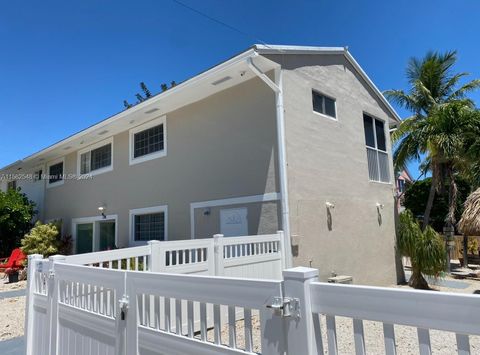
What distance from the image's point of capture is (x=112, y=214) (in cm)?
1323

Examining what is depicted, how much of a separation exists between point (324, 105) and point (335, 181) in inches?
89.8

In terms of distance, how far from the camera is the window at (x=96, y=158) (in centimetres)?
1402

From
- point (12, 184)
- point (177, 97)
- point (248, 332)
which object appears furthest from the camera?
point (12, 184)

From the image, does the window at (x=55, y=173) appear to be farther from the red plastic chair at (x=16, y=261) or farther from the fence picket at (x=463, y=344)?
the fence picket at (x=463, y=344)

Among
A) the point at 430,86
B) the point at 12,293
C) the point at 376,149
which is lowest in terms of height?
the point at 12,293

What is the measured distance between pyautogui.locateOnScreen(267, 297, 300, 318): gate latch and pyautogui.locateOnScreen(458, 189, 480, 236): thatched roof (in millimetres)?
13397

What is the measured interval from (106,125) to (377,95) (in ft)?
32.3

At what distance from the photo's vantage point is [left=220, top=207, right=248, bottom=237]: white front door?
346 inches

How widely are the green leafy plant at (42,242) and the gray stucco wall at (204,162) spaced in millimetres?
3161

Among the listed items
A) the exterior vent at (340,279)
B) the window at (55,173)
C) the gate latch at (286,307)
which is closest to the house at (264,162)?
the exterior vent at (340,279)

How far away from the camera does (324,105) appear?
10.3m

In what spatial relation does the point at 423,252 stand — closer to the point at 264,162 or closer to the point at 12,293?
the point at 264,162

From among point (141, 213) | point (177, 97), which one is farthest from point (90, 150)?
point (177, 97)

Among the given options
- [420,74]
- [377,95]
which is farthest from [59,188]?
[420,74]
